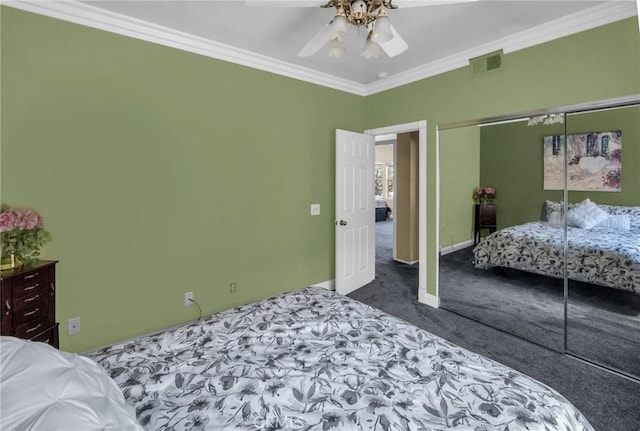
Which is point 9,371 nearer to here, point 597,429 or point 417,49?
point 597,429

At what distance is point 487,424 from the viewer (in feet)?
3.34

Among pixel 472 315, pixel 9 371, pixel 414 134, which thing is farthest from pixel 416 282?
pixel 9 371

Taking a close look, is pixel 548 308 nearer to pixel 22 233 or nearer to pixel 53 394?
pixel 53 394

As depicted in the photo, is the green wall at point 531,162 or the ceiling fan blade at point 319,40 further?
the green wall at point 531,162

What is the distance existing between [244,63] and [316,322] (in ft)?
8.73

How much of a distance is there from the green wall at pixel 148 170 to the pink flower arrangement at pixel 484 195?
1.81 m

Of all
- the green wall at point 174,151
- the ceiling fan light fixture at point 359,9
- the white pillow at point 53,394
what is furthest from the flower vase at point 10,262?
the ceiling fan light fixture at point 359,9

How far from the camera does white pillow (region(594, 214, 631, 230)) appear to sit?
7.66 feet

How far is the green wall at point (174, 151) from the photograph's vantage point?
222 centimetres

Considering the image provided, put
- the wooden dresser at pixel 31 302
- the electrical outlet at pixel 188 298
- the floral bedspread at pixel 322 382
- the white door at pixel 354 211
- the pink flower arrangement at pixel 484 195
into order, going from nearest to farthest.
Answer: the floral bedspread at pixel 322 382 < the wooden dresser at pixel 31 302 < the electrical outlet at pixel 188 298 < the pink flower arrangement at pixel 484 195 < the white door at pixel 354 211

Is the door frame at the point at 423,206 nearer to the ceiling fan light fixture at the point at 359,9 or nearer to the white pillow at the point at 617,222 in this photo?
the white pillow at the point at 617,222

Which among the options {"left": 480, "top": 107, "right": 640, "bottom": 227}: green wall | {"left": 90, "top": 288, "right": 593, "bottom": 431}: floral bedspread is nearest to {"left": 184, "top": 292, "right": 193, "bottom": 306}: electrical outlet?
{"left": 90, "top": 288, "right": 593, "bottom": 431}: floral bedspread

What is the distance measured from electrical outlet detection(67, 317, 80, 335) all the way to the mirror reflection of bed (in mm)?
3400

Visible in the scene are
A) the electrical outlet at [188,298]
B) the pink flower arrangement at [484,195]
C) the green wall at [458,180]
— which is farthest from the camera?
the green wall at [458,180]
